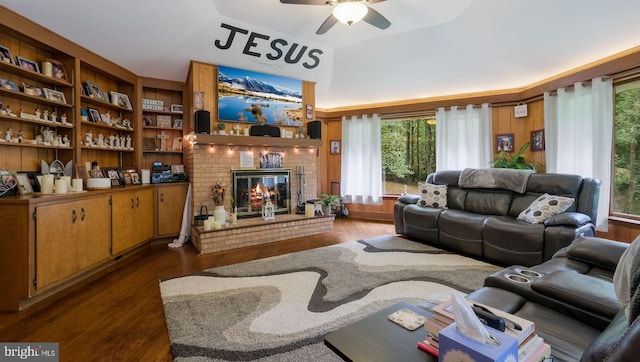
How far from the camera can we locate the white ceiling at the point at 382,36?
10.1 feet

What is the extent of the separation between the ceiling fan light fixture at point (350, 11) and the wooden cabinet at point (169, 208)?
3.24 meters

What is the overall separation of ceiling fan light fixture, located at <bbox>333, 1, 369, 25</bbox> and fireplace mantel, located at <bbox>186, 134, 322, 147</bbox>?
2.18 m

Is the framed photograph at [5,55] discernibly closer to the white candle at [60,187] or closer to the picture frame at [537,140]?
the white candle at [60,187]

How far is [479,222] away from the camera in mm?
3426

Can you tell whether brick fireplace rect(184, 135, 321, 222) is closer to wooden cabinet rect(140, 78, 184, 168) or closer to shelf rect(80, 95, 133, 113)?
wooden cabinet rect(140, 78, 184, 168)

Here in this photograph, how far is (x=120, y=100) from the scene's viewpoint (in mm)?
4129

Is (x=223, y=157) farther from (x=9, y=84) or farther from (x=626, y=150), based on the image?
(x=626, y=150)

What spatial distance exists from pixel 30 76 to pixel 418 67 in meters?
5.00

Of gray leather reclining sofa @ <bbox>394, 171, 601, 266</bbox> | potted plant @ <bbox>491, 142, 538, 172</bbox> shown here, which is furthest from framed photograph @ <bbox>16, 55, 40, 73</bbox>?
potted plant @ <bbox>491, 142, 538, 172</bbox>

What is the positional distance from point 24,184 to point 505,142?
648 cm

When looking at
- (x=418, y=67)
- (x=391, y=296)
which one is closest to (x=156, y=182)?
(x=391, y=296)

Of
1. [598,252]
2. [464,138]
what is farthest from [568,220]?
[464,138]

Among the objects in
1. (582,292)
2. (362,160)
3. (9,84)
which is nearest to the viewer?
(582,292)

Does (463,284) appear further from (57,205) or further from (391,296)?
(57,205)
